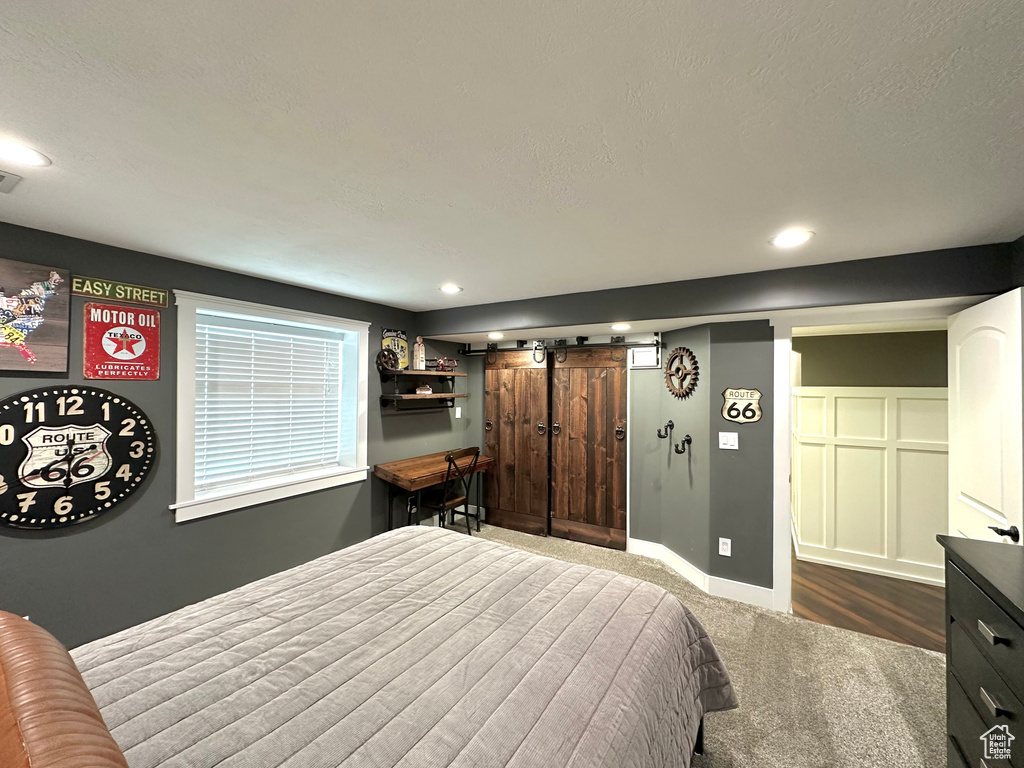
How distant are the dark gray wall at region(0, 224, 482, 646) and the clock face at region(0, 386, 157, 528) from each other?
0.07m

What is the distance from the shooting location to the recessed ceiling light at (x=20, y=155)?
4.11 feet

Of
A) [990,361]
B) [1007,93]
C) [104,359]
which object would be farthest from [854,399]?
[104,359]

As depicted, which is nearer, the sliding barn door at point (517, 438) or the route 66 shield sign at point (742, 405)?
the route 66 shield sign at point (742, 405)

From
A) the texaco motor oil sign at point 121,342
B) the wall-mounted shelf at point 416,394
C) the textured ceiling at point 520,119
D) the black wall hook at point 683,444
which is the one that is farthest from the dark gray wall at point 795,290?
the texaco motor oil sign at point 121,342

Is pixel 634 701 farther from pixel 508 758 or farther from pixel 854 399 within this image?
pixel 854 399

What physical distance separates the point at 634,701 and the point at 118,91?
2179 millimetres

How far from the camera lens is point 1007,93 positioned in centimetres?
99

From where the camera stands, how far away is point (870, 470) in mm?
3541

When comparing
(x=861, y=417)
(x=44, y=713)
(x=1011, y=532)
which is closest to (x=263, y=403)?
(x=44, y=713)

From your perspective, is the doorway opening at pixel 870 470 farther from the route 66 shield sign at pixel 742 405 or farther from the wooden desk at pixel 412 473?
the wooden desk at pixel 412 473

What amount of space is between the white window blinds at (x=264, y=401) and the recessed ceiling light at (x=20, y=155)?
4.87 ft

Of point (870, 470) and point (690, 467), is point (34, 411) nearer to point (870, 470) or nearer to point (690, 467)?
point (690, 467)

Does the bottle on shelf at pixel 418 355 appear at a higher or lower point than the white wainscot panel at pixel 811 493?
higher

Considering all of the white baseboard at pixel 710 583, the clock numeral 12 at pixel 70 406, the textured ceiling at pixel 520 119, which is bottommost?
the white baseboard at pixel 710 583
